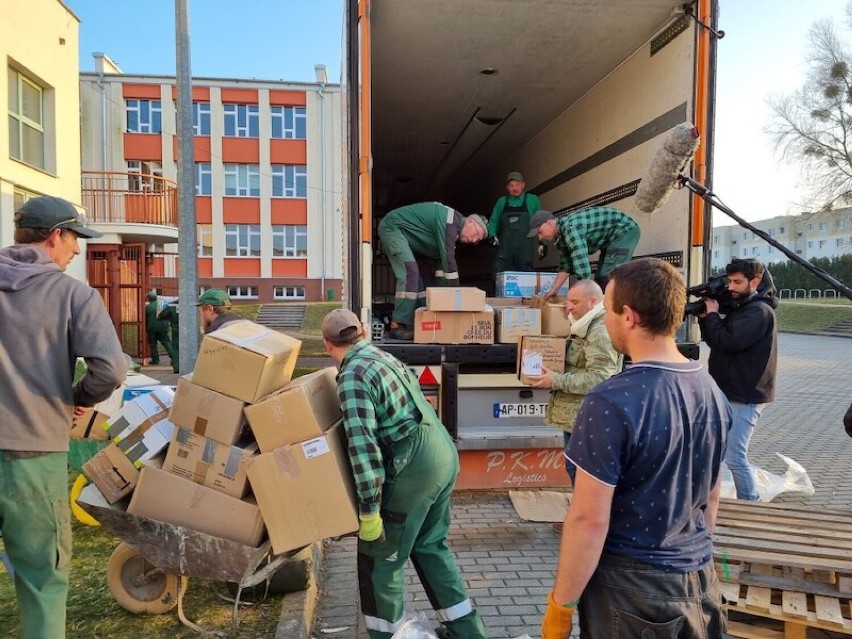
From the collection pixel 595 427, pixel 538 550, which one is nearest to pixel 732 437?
pixel 538 550

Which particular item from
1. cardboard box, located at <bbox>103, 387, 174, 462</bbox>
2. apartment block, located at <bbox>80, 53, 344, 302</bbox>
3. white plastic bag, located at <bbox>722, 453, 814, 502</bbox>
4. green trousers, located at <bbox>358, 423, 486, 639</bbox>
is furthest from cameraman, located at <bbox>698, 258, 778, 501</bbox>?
apartment block, located at <bbox>80, 53, 344, 302</bbox>

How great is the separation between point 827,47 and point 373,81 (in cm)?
3005

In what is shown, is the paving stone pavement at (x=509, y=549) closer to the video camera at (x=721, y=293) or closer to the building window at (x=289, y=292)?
the video camera at (x=721, y=293)

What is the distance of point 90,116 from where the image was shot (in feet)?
103

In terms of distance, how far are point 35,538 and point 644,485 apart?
2139 mm

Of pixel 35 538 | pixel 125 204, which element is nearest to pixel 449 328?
pixel 35 538

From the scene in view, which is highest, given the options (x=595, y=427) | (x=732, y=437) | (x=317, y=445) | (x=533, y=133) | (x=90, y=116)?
(x=90, y=116)

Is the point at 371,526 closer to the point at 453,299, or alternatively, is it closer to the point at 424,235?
the point at 453,299

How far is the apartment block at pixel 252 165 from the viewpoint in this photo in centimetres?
3212

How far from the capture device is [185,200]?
7.17m

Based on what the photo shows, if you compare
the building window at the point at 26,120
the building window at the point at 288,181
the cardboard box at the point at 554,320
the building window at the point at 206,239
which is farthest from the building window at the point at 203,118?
the cardboard box at the point at 554,320

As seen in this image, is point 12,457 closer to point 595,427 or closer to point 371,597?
point 371,597

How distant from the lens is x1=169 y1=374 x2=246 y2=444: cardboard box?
2.79 m

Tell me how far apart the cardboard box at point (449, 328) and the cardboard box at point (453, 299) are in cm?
5
